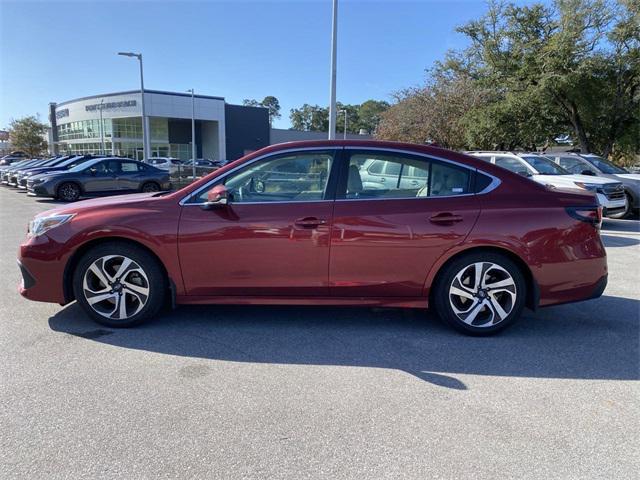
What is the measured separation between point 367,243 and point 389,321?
3.18 ft

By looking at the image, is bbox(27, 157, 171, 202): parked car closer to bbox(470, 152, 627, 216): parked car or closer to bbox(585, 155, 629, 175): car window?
bbox(470, 152, 627, 216): parked car

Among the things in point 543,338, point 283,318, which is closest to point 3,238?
point 283,318

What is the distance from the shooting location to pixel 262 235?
3.82 m

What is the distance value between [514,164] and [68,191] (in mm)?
14743

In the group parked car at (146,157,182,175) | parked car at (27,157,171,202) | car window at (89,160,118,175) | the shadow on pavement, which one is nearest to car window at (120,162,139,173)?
parked car at (27,157,171,202)

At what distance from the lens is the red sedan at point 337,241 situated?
3822 mm

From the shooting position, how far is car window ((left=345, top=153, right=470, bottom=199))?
3.94 meters

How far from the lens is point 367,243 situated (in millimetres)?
3828

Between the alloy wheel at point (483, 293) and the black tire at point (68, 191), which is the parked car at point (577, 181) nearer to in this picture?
the alloy wheel at point (483, 293)

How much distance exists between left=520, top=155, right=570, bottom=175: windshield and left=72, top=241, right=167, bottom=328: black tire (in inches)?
422

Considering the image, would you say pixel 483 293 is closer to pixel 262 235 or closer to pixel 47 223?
pixel 262 235

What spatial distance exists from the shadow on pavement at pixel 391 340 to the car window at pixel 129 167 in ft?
44.8

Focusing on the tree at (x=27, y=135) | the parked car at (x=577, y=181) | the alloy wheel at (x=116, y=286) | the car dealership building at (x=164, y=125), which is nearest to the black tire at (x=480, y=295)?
the alloy wheel at (x=116, y=286)

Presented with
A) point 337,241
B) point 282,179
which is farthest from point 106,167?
point 337,241
